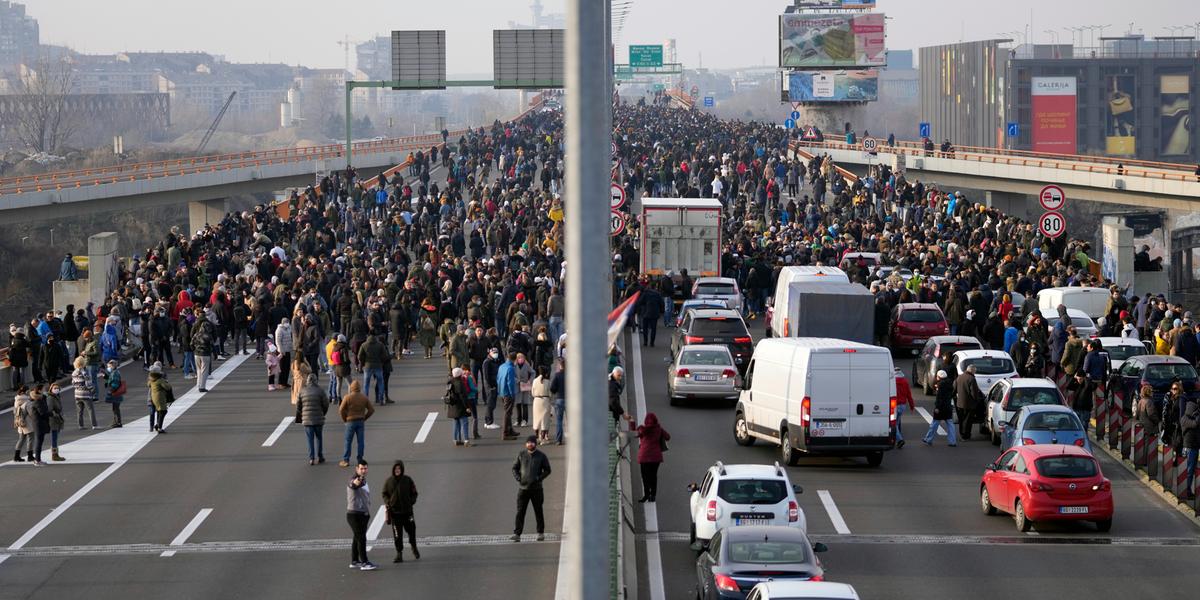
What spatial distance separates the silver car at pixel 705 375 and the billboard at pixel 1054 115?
11146 centimetres

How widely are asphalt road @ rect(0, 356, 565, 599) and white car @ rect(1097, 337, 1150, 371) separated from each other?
11.2m

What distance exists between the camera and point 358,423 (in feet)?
77.6

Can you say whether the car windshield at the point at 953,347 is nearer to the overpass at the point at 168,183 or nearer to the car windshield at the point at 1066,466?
the car windshield at the point at 1066,466

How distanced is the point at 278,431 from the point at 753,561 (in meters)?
13.3

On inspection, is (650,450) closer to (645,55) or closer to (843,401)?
(843,401)

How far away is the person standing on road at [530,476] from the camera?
19.3 m

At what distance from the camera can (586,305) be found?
578cm

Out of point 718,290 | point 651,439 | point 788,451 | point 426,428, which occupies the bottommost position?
point 426,428

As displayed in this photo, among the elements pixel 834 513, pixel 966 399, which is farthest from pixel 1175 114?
pixel 834 513

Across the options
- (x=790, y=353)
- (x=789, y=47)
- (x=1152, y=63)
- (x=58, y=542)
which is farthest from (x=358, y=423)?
(x=1152, y=63)

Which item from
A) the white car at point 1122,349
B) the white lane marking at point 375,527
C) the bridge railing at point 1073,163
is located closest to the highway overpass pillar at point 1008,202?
the bridge railing at point 1073,163

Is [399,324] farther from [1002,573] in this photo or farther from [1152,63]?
[1152,63]

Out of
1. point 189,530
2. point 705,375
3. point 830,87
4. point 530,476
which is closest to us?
point 530,476

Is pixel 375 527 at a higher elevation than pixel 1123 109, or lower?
lower
